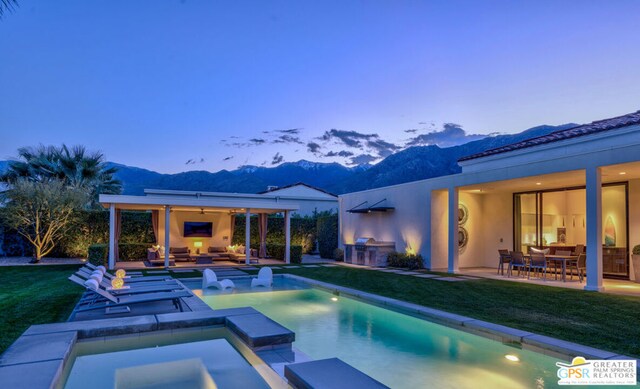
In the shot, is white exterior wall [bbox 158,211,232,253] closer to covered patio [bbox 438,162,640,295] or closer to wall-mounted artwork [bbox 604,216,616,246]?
covered patio [bbox 438,162,640,295]

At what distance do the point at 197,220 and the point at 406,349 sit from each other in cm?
1606

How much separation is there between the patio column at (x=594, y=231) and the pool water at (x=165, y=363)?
8.86 metres

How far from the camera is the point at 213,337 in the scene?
582cm

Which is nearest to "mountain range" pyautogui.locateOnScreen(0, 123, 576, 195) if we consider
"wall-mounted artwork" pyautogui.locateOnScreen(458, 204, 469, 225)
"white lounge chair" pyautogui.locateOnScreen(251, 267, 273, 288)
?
"wall-mounted artwork" pyautogui.locateOnScreen(458, 204, 469, 225)

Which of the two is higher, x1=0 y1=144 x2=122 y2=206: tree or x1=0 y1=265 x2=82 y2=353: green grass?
x1=0 y1=144 x2=122 y2=206: tree

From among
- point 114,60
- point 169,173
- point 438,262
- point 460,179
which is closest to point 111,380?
point 460,179

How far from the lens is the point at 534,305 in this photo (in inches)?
312

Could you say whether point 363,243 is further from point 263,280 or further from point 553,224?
point 553,224

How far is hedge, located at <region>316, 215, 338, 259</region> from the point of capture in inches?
818

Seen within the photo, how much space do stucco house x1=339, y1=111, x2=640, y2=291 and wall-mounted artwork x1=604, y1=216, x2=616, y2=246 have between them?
0.03 metres

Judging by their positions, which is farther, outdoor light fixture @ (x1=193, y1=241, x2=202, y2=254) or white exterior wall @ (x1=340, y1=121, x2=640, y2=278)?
outdoor light fixture @ (x1=193, y1=241, x2=202, y2=254)

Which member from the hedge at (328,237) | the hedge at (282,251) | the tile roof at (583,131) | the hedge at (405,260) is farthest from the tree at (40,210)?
the tile roof at (583,131)

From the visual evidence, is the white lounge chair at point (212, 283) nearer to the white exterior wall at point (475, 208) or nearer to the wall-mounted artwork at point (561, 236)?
the white exterior wall at point (475, 208)

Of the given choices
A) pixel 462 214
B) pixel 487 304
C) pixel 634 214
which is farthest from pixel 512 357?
pixel 462 214
